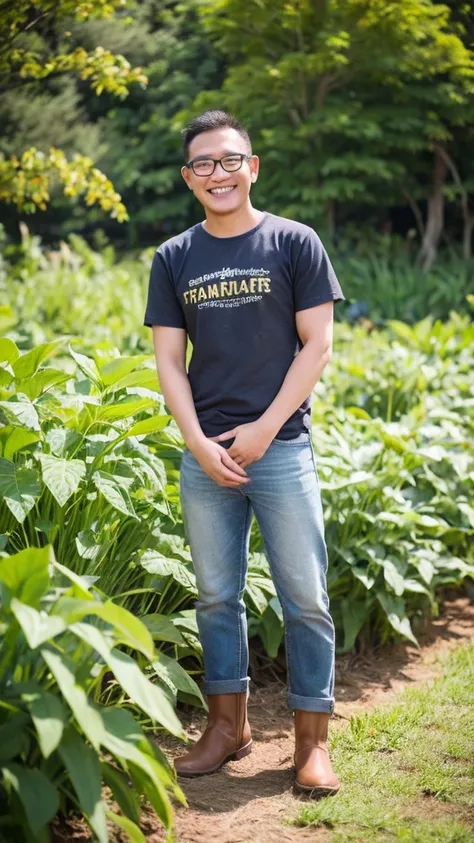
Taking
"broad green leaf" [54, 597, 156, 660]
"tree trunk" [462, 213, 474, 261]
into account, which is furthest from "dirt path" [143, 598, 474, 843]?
"tree trunk" [462, 213, 474, 261]

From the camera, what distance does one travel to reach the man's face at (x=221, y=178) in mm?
2695

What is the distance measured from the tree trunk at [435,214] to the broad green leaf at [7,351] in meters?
11.0

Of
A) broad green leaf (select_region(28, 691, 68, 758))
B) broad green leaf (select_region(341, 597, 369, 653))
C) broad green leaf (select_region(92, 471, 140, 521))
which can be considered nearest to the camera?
broad green leaf (select_region(28, 691, 68, 758))

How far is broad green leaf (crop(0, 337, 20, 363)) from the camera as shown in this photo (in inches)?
116

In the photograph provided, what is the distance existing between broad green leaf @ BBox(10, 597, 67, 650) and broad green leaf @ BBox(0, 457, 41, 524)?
0.63 meters

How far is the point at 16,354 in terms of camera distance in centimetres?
301

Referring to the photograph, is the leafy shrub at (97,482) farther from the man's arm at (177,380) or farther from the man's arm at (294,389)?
the man's arm at (294,389)

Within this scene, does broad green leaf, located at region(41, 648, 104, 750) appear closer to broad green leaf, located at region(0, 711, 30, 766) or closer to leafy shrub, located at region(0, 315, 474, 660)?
broad green leaf, located at region(0, 711, 30, 766)

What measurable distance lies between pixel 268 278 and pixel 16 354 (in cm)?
87

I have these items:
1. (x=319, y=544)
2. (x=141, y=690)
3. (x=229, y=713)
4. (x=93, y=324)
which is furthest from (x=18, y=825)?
(x=93, y=324)

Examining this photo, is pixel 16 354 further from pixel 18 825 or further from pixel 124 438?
pixel 18 825

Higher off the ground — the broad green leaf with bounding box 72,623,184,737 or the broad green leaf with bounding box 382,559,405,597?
the broad green leaf with bounding box 72,623,184,737

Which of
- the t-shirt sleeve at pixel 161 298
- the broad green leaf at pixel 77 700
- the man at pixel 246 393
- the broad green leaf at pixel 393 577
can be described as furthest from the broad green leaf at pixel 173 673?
the broad green leaf at pixel 393 577

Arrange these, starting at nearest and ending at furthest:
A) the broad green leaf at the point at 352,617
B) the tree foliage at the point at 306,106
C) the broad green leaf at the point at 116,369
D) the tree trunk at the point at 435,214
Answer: the broad green leaf at the point at 116,369 < the broad green leaf at the point at 352,617 < the tree foliage at the point at 306,106 < the tree trunk at the point at 435,214
